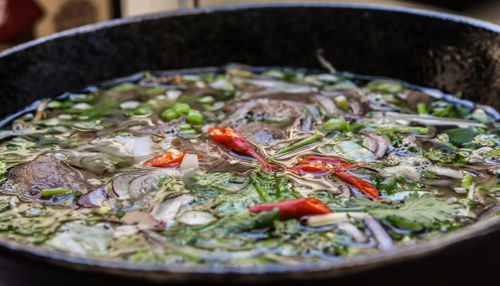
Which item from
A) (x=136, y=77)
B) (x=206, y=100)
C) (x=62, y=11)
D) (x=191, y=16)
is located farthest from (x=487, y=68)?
(x=62, y=11)

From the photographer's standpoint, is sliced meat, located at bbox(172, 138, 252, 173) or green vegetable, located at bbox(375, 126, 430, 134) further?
green vegetable, located at bbox(375, 126, 430, 134)

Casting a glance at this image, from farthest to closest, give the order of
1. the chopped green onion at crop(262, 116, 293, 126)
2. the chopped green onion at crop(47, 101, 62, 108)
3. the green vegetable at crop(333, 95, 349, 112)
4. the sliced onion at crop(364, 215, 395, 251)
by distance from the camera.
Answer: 1. the chopped green onion at crop(47, 101, 62, 108)
2. the green vegetable at crop(333, 95, 349, 112)
3. the chopped green onion at crop(262, 116, 293, 126)
4. the sliced onion at crop(364, 215, 395, 251)

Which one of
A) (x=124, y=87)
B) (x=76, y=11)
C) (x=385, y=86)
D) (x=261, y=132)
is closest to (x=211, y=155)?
(x=261, y=132)

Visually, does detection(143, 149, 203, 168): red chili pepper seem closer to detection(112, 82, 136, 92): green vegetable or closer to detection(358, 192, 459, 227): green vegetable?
detection(358, 192, 459, 227): green vegetable

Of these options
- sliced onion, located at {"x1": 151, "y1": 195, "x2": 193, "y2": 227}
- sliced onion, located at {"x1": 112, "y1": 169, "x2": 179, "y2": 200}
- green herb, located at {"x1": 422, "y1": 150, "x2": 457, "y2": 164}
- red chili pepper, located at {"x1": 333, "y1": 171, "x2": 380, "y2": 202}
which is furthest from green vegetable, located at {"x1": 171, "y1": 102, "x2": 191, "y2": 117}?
green herb, located at {"x1": 422, "y1": 150, "x2": 457, "y2": 164}

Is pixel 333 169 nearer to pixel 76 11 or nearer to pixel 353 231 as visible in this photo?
pixel 353 231

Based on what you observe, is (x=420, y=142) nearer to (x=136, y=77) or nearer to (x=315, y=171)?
(x=315, y=171)
